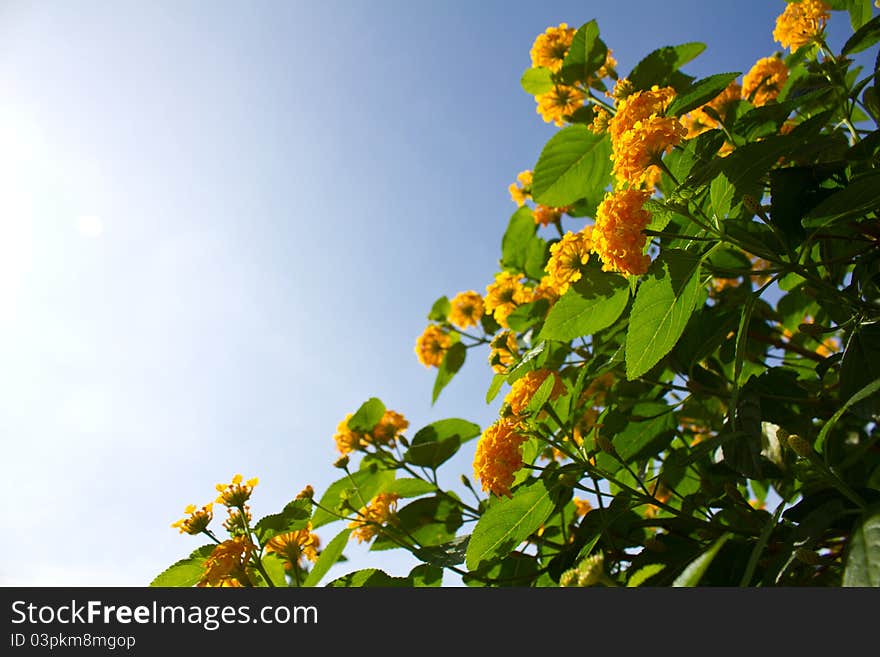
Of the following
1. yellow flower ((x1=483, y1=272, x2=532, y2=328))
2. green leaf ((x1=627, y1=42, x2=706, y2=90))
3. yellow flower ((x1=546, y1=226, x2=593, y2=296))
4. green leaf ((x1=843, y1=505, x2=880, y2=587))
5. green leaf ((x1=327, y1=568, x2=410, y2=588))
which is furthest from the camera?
yellow flower ((x1=483, y1=272, x2=532, y2=328))

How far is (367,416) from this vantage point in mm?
2383

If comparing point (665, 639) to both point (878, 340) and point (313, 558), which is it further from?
point (313, 558)

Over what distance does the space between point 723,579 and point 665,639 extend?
592 mm

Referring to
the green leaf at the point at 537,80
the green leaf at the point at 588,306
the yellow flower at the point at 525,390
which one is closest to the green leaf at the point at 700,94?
the green leaf at the point at 588,306

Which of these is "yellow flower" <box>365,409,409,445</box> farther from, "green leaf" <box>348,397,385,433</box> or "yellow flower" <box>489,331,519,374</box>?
"yellow flower" <box>489,331,519,374</box>

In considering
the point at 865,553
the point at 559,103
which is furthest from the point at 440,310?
the point at 865,553

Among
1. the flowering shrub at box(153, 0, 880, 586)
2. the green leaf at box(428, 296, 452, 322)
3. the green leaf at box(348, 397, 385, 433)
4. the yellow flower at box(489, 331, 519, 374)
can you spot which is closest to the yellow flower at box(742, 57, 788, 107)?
the flowering shrub at box(153, 0, 880, 586)

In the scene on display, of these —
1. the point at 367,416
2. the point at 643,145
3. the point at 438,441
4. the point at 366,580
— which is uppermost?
the point at 643,145

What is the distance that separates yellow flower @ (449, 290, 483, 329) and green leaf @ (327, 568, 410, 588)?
142 centimetres

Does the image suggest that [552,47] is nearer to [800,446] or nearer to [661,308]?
[661,308]

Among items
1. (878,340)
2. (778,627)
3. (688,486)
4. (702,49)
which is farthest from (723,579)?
(702,49)

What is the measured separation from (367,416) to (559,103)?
1387mm

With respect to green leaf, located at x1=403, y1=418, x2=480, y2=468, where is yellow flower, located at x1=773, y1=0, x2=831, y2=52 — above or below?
above

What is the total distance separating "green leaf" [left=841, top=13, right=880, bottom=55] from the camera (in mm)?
1592
